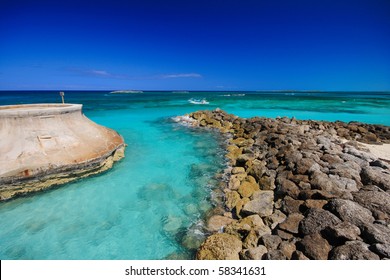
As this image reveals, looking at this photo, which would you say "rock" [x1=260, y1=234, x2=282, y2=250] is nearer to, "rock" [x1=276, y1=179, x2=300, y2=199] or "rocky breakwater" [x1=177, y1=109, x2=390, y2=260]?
"rocky breakwater" [x1=177, y1=109, x2=390, y2=260]

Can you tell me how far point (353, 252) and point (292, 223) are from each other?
1137 mm

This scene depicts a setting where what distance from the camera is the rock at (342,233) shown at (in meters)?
3.70

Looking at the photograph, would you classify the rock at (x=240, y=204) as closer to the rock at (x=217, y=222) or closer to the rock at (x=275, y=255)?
the rock at (x=217, y=222)

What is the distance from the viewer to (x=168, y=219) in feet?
17.9

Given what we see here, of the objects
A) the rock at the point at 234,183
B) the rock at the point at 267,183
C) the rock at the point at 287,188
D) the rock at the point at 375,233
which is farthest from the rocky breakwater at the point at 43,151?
the rock at the point at 375,233

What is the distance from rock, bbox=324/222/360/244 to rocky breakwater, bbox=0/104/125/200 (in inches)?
259

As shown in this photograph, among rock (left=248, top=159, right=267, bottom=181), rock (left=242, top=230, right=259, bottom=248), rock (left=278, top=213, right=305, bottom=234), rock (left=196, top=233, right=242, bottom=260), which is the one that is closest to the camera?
rock (left=196, top=233, right=242, bottom=260)

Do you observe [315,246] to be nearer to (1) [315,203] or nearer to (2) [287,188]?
(1) [315,203]

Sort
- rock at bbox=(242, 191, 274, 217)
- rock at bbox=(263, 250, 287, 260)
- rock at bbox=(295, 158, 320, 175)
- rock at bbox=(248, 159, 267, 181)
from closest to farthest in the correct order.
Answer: rock at bbox=(263, 250, 287, 260) < rock at bbox=(242, 191, 274, 217) < rock at bbox=(295, 158, 320, 175) < rock at bbox=(248, 159, 267, 181)

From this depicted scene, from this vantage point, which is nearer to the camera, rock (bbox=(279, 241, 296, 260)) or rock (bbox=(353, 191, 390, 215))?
rock (bbox=(279, 241, 296, 260))

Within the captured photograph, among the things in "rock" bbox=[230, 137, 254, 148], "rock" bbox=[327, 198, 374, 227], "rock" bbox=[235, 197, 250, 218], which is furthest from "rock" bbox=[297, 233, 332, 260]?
"rock" bbox=[230, 137, 254, 148]

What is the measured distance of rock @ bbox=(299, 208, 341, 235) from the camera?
159 inches

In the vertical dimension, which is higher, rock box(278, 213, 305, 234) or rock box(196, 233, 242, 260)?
rock box(278, 213, 305, 234)

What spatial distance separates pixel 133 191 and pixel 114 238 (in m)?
2.03
